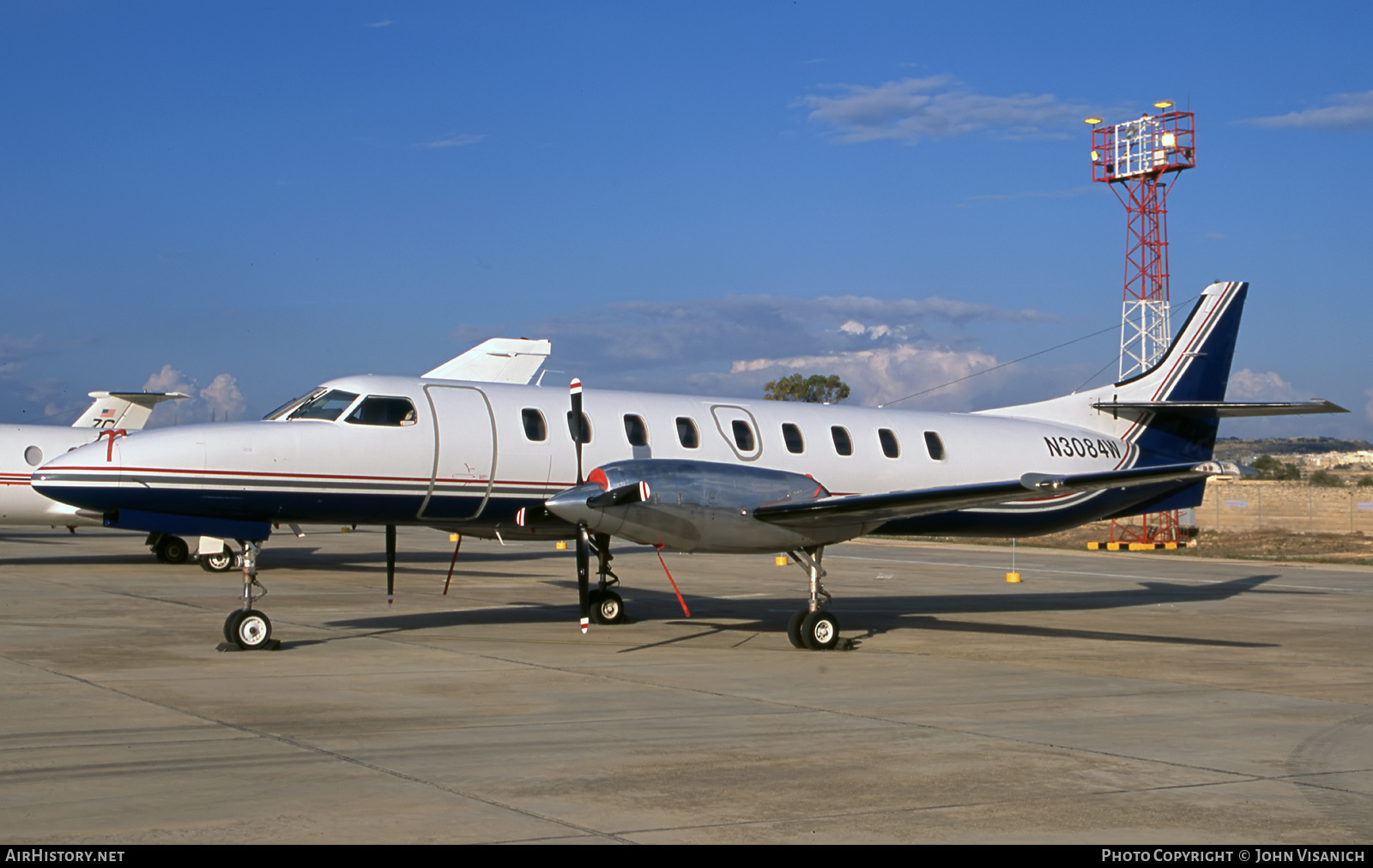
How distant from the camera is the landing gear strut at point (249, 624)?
44.1 ft

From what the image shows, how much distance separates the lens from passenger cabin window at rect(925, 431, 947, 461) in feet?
58.3

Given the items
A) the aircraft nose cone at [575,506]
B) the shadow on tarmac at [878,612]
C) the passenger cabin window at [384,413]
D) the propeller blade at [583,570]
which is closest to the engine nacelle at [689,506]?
the aircraft nose cone at [575,506]

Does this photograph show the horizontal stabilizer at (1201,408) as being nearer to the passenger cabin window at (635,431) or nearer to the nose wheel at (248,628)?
the passenger cabin window at (635,431)

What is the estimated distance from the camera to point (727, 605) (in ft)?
66.4

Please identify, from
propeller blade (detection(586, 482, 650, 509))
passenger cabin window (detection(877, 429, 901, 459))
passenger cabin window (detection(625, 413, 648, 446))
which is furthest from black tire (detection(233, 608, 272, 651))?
passenger cabin window (detection(877, 429, 901, 459))

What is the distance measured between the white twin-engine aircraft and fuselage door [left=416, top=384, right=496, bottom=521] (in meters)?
0.02

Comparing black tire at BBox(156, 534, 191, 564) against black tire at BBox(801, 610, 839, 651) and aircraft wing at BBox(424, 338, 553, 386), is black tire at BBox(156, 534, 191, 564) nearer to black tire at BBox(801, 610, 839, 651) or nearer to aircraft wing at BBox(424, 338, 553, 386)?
aircraft wing at BBox(424, 338, 553, 386)

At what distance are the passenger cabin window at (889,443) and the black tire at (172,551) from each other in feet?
55.1

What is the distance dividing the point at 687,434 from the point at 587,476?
1.41 metres

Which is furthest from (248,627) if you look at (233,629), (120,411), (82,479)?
(120,411)

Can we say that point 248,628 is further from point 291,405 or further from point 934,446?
point 934,446
